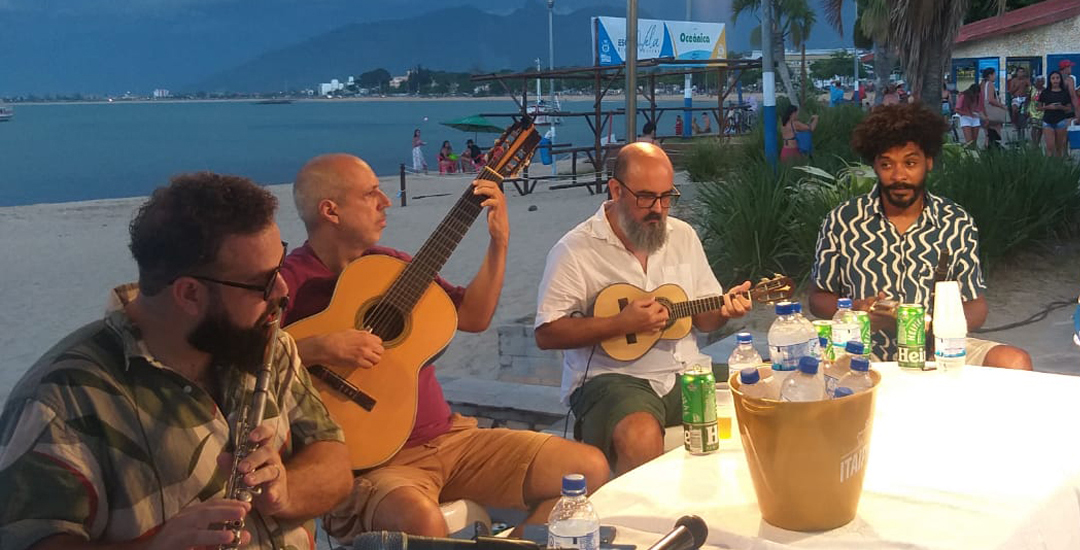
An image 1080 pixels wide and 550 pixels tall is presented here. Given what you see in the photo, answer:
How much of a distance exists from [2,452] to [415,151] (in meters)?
32.4

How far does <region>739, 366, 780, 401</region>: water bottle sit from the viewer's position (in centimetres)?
192

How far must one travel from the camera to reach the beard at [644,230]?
3811 mm

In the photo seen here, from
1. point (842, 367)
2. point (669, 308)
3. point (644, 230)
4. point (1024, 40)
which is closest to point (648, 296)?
point (669, 308)

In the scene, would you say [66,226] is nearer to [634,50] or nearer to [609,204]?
[634,50]

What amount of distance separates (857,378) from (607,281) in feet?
6.42

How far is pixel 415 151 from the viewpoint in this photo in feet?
111

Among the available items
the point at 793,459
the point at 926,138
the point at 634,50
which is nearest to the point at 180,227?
the point at 793,459

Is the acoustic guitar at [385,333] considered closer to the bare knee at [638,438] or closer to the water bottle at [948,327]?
the bare knee at [638,438]

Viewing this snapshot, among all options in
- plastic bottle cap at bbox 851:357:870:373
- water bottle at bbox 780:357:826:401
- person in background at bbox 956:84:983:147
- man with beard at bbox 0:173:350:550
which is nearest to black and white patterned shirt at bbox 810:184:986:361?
plastic bottle cap at bbox 851:357:870:373

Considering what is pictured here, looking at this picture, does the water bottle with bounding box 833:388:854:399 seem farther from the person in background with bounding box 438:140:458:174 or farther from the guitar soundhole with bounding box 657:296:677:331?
the person in background with bounding box 438:140:458:174

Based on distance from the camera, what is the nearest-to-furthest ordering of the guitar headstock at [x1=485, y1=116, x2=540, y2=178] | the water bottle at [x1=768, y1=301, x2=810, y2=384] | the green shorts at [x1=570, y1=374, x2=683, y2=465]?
the water bottle at [x1=768, y1=301, x2=810, y2=384], the green shorts at [x1=570, y1=374, x2=683, y2=465], the guitar headstock at [x1=485, y1=116, x2=540, y2=178]

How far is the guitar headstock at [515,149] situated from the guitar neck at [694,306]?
82 cm

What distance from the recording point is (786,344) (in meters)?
2.37

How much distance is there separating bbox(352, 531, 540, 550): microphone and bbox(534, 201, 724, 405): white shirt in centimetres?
215
